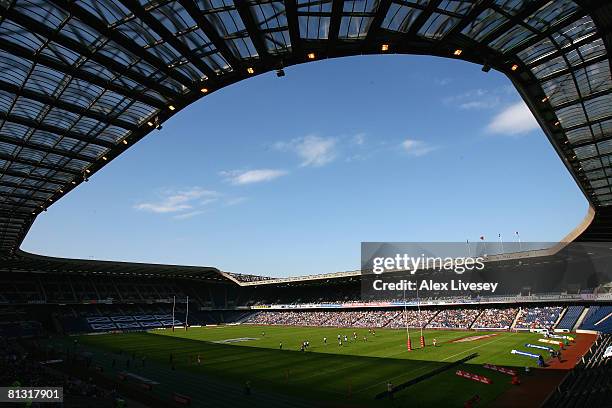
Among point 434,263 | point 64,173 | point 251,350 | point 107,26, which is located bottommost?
point 251,350

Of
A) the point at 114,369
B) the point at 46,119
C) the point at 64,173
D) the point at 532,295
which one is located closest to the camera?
the point at 46,119

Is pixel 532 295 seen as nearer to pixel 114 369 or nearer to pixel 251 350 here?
pixel 251 350

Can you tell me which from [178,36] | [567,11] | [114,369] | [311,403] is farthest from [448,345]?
[178,36]

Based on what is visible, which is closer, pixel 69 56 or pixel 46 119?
pixel 69 56

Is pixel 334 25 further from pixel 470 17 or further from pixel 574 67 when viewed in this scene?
pixel 574 67

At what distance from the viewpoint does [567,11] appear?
1583 cm

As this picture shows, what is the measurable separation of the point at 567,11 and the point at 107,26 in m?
18.2

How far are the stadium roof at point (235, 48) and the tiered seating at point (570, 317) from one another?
1925 inches

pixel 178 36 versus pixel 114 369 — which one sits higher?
pixel 178 36

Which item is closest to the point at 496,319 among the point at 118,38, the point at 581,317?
the point at 581,317

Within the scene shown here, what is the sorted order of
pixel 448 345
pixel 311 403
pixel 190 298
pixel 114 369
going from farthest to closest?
pixel 190 298
pixel 448 345
pixel 114 369
pixel 311 403

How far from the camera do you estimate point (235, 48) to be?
18906mm

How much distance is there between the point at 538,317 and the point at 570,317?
16.0 ft

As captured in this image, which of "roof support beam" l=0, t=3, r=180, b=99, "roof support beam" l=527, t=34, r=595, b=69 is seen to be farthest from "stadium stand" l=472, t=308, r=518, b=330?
"roof support beam" l=0, t=3, r=180, b=99
